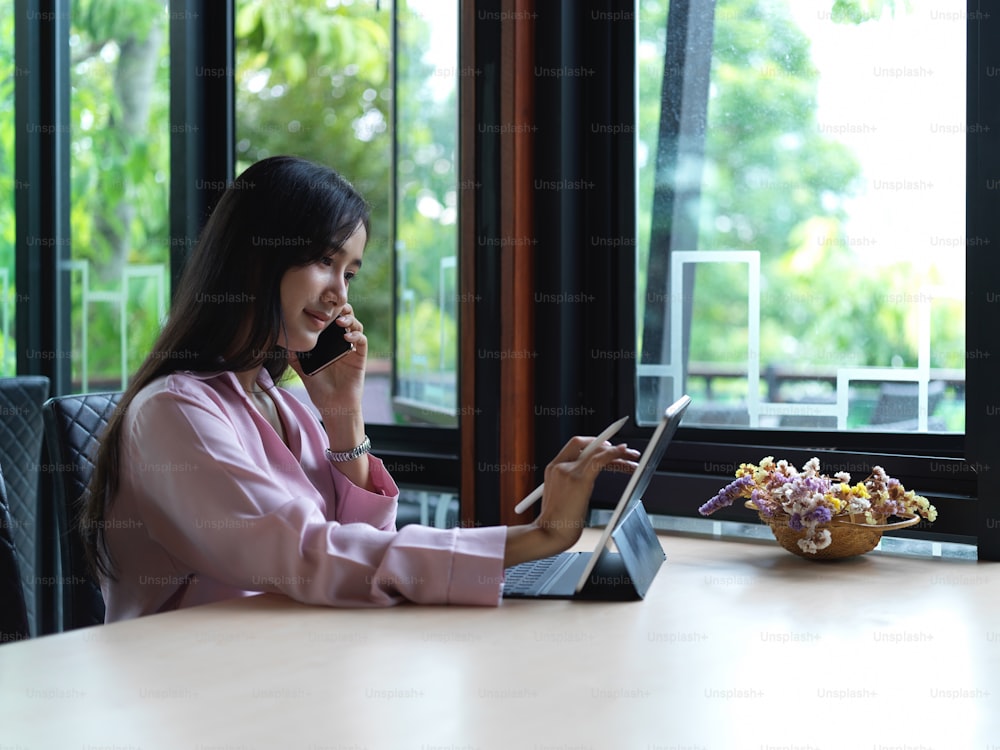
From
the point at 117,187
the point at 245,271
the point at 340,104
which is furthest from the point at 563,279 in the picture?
the point at 117,187

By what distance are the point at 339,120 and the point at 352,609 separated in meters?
2.48

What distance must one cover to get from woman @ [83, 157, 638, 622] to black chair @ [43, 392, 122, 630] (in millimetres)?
115

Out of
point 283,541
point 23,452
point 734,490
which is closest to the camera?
point 283,541

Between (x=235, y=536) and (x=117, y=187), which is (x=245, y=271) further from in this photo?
(x=117, y=187)

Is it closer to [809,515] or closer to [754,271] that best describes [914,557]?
[809,515]

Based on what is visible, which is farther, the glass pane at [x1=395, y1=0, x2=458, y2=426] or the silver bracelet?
the glass pane at [x1=395, y1=0, x2=458, y2=426]

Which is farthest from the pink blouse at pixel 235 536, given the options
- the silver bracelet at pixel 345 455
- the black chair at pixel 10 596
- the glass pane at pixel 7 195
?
the glass pane at pixel 7 195

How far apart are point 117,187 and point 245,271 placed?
72.7 inches

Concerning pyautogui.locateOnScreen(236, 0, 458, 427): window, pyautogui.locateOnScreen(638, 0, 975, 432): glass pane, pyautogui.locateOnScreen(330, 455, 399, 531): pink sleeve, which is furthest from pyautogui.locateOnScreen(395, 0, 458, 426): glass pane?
pyautogui.locateOnScreen(330, 455, 399, 531): pink sleeve

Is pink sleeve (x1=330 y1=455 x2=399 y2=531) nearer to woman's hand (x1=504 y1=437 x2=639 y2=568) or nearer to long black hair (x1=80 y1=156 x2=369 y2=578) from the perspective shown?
long black hair (x1=80 y1=156 x2=369 y2=578)

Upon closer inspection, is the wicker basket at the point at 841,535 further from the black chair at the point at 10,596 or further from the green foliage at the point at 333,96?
the black chair at the point at 10,596

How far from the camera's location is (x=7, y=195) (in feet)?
10.8

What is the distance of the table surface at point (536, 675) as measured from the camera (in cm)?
93

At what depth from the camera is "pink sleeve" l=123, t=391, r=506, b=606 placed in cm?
137
